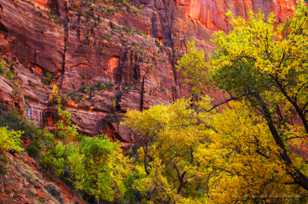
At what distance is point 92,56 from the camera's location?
4816 centimetres

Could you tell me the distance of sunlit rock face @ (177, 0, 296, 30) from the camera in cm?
6864

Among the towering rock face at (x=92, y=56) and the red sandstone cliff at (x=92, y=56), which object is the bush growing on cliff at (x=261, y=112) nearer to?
the towering rock face at (x=92, y=56)

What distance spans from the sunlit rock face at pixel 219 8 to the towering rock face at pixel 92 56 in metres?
7.25

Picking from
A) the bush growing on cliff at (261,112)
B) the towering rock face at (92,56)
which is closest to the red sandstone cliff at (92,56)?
the towering rock face at (92,56)

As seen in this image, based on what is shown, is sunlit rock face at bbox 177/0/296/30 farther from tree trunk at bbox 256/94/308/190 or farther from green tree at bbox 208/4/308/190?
tree trunk at bbox 256/94/308/190

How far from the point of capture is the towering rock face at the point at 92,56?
135 ft

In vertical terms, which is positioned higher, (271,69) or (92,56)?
(92,56)

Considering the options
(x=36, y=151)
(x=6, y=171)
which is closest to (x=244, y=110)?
(x=6, y=171)

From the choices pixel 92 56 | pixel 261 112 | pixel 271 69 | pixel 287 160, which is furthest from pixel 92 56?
pixel 271 69

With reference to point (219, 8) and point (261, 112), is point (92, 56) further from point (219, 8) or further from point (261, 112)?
point (261, 112)

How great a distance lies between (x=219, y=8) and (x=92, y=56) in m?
36.0

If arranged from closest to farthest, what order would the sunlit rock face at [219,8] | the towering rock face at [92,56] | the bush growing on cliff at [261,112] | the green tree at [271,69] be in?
1. the green tree at [271,69]
2. the bush growing on cliff at [261,112]
3. the towering rock face at [92,56]
4. the sunlit rock face at [219,8]

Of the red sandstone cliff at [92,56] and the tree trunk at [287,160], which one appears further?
the red sandstone cliff at [92,56]

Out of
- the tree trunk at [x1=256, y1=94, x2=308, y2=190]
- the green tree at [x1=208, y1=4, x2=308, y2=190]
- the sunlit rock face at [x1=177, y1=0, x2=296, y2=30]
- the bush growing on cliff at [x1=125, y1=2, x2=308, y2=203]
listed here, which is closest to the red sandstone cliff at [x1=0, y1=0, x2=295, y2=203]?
the sunlit rock face at [x1=177, y1=0, x2=296, y2=30]
